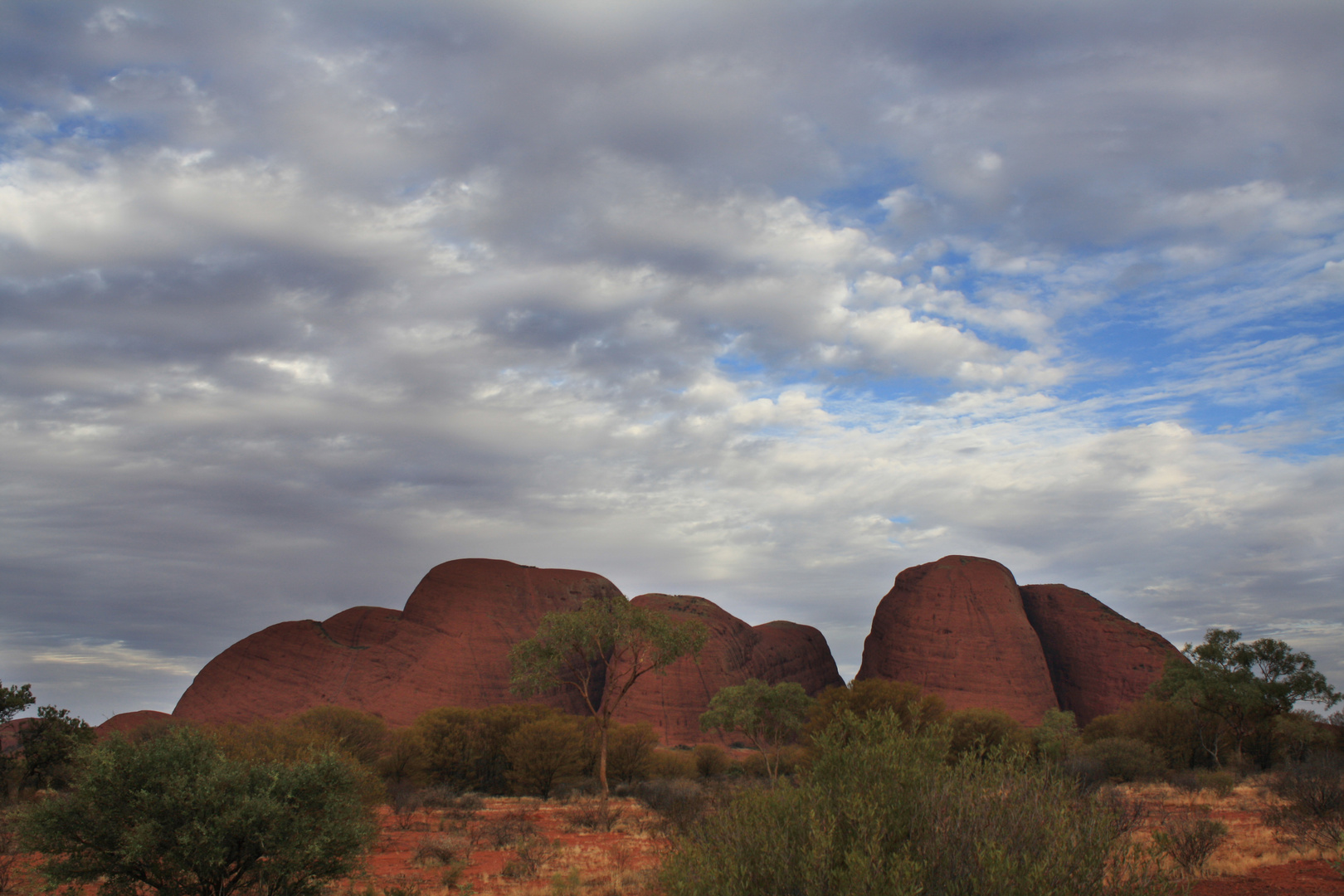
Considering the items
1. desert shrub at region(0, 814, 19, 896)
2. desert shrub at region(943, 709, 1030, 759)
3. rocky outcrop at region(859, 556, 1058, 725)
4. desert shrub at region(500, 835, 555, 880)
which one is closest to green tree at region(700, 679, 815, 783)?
desert shrub at region(943, 709, 1030, 759)

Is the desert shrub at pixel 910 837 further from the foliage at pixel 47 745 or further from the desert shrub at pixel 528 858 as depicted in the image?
the foliage at pixel 47 745

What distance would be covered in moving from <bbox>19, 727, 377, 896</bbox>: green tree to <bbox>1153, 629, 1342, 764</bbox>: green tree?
131 feet

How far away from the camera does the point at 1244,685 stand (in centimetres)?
3497

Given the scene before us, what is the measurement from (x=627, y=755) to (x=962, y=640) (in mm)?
37138

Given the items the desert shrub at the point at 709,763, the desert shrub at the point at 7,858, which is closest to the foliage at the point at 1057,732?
the desert shrub at the point at 709,763

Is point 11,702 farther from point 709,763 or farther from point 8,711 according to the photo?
point 709,763

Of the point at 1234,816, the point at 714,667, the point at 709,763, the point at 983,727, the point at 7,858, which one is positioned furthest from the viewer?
the point at 714,667

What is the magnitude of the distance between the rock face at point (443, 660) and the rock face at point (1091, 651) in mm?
20127

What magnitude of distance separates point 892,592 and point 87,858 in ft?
217

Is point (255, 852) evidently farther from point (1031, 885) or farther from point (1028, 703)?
point (1028, 703)

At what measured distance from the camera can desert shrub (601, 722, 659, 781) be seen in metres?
34.1

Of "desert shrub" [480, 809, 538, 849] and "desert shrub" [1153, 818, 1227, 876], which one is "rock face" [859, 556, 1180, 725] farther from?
"desert shrub" [1153, 818, 1227, 876]

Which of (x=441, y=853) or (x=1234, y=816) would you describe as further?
(x=1234, y=816)

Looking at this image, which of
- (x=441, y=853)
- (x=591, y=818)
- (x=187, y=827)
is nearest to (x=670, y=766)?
(x=591, y=818)
